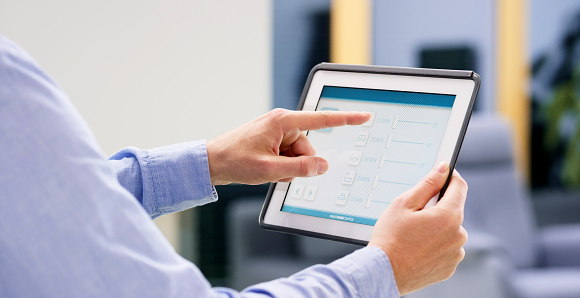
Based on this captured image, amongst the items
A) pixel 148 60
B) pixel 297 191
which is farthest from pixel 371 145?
pixel 148 60

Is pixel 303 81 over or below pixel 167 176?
below

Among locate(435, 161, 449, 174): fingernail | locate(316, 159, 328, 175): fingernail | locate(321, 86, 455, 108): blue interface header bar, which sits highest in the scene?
locate(321, 86, 455, 108): blue interface header bar

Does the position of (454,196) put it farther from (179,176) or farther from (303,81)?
(303,81)

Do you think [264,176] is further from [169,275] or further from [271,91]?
[271,91]

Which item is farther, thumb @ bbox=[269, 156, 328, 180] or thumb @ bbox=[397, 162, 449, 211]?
thumb @ bbox=[269, 156, 328, 180]

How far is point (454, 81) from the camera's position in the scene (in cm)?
69

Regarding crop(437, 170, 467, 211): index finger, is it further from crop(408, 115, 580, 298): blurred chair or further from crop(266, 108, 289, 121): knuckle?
crop(408, 115, 580, 298): blurred chair

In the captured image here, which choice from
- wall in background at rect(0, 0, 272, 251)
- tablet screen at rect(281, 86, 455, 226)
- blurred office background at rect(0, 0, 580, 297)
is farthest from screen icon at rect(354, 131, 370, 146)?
wall in background at rect(0, 0, 272, 251)

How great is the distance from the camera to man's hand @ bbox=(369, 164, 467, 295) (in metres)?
0.57

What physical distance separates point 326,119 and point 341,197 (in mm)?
103

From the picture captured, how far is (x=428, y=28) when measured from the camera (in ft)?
8.68

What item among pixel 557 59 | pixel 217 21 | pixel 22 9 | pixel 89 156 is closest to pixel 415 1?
pixel 557 59

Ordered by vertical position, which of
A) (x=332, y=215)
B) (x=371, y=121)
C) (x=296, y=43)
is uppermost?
(x=371, y=121)

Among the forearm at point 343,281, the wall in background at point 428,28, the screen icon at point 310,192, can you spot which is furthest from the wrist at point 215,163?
the wall in background at point 428,28
